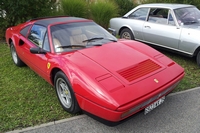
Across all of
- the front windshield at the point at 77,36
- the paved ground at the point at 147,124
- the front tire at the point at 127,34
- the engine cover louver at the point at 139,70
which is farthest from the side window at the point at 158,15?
the paved ground at the point at 147,124

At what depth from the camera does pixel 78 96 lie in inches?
101

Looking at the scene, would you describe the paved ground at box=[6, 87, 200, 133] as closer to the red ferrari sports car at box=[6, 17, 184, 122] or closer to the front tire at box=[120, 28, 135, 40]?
the red ferrari sports car at box=[6, 17, 184, 122]

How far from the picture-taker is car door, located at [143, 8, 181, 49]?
16.3 ft

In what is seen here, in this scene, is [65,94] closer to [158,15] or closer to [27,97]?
[27,97]

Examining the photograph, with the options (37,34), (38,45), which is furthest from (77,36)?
(37,34)

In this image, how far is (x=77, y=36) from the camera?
3445 mm

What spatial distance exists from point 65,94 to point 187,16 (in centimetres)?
399

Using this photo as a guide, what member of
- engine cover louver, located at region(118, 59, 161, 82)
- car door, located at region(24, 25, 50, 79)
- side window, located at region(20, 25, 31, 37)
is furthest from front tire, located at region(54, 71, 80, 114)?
side window, located at region(20, 25, 31, 37)

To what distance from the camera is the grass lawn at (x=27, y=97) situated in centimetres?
289

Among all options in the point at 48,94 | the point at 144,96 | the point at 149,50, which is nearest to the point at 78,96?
the point at 144,96

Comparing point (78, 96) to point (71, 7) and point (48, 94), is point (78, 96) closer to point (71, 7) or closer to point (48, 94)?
point (48, 94)

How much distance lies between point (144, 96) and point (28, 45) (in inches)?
102

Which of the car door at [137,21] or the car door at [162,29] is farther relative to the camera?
the car door at [137,21]

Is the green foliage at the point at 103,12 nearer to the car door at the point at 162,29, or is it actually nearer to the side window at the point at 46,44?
the car door at the point at 162,29
